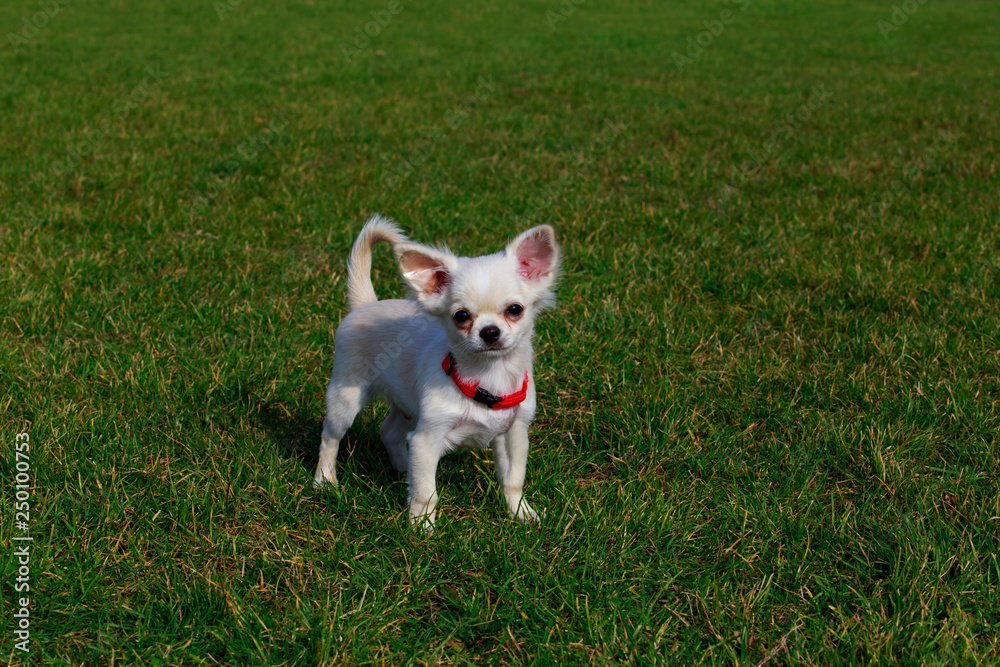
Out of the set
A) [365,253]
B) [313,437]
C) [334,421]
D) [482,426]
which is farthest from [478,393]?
[313,437]

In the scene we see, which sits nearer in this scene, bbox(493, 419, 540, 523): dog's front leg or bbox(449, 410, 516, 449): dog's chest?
bbox(449, 410, 516, 449): dog's chest

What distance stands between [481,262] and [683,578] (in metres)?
1.23

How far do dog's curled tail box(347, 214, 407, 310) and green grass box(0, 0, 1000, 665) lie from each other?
0.58 m

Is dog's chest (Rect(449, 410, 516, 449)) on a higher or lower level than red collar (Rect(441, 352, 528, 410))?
lower

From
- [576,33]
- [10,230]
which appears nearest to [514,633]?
[10,230]

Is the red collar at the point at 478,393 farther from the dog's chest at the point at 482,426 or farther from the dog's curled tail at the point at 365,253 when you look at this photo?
the dog's curled tail at the point at 365,253

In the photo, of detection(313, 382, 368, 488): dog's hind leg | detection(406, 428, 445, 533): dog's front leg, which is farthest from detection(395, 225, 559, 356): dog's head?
detection(313, 382, 368, 488): dog's hind leg

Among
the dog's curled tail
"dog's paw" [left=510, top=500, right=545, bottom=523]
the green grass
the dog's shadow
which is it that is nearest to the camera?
the green grass

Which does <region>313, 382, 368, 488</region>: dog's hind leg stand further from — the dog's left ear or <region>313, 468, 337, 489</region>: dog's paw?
the dog's left ear

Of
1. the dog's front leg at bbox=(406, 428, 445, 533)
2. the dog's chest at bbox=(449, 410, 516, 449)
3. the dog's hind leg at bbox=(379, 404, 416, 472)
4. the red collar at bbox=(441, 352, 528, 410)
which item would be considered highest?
the red collar at bbox=(441, 352, 528, 410)

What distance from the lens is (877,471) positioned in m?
2.92

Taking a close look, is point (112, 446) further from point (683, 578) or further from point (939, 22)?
point (939, 22)

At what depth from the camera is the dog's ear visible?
2568 millimetres

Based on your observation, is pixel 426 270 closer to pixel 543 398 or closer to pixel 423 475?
pixel 423 475
